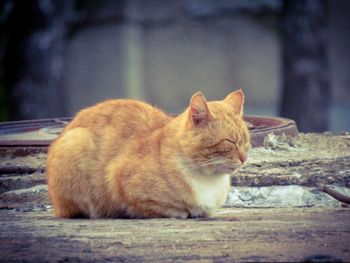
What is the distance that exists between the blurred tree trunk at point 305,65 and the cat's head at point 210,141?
21.8 ft

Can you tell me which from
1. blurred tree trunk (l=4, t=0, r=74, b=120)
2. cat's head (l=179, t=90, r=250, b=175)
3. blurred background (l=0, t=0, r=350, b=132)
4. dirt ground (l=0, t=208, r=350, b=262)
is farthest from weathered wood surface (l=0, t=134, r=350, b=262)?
blurred background (l=0, t=0, r=350, b=132)

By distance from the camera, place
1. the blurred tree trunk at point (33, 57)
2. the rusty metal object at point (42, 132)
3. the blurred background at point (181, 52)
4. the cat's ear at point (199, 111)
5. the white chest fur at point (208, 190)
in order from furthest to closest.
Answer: the blurred background at point (181, 52) → the blurred tree trunk at point (33, 57) → the rusty metal object at point (42, 132) → the white chest fur at point (208, 190) → the cat's ear at point (199, 111)

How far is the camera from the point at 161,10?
14.4 m

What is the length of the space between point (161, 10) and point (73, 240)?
10049 millimetres

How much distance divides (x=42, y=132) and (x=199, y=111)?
90.7 inches

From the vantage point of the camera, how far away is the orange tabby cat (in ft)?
17.0

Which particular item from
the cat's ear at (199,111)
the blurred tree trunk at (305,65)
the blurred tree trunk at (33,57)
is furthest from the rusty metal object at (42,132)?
the blurred tree trunk at (305,65)

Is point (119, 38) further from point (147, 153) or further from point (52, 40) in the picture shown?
point (147, 153)

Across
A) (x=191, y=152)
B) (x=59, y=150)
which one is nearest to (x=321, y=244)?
(x=191, y=152)

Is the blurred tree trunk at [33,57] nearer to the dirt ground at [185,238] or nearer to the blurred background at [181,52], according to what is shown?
the blurred background at [181,52]

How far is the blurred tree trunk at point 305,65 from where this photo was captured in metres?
11.8

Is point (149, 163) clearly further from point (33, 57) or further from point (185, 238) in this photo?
point (33, 57)

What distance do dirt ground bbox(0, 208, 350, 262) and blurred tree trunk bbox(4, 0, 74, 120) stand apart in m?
6.57

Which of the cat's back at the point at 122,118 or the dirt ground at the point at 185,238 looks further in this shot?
the cat's back at the point at 122,118
